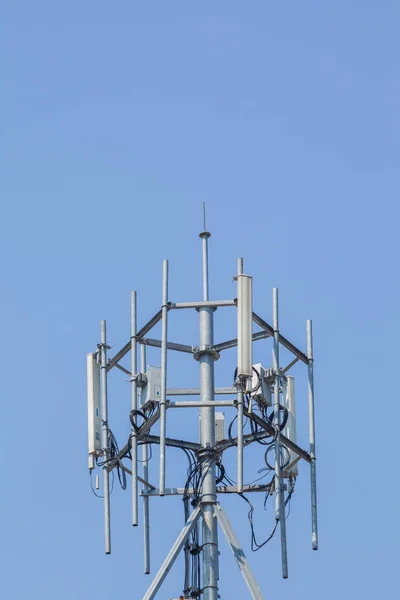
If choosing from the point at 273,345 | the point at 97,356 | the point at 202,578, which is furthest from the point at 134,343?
the point at 202,578

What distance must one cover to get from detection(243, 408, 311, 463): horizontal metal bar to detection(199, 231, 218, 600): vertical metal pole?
74 centimetres

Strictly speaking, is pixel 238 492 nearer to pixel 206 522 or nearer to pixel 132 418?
pixel 206 522

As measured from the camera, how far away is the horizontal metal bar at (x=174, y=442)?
78.3ft

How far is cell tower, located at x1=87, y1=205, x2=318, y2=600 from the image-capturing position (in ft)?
76.2

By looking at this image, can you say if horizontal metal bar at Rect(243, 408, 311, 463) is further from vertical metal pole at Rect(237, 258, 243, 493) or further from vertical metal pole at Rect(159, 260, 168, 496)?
vertical metal pole at Rect(159, 260, 168, 496)

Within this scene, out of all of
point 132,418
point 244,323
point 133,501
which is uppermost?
point 244,323

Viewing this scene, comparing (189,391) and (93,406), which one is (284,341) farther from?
(93,406)

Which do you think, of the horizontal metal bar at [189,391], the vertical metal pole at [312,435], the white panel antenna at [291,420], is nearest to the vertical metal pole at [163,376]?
the horizontal metal bar at [189,391]

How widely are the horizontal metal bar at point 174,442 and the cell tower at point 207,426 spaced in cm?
2

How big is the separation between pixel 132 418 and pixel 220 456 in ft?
5.75

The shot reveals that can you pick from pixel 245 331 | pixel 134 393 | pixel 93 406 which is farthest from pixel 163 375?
pixel 93 406

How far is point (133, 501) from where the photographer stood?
23.2 m

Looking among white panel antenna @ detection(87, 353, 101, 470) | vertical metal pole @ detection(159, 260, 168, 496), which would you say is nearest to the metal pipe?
vertical metal pole @ detection(159, 260, 168, 496)

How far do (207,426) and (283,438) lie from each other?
4.59 feet
